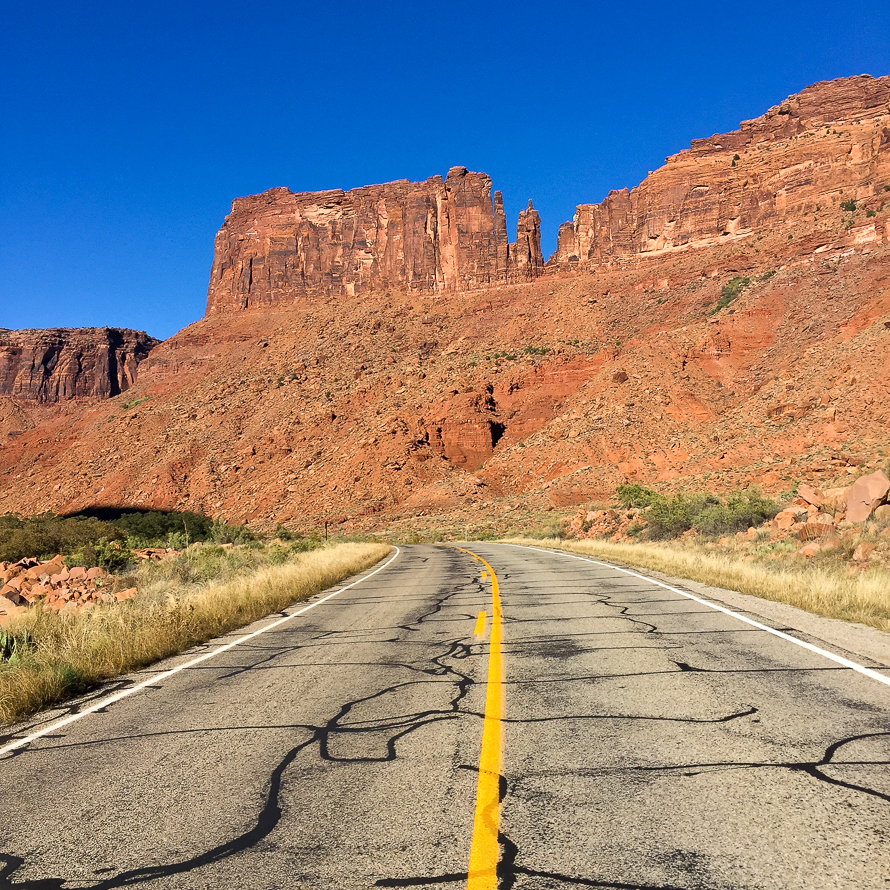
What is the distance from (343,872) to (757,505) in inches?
879

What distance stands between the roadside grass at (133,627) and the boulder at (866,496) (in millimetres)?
13082

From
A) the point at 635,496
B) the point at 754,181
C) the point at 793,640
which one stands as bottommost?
the point at 793,640

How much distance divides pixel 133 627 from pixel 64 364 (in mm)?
136164

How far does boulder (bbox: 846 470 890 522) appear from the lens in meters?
15.7

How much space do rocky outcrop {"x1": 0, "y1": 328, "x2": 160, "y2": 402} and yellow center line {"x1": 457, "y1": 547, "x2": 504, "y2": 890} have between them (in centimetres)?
13231

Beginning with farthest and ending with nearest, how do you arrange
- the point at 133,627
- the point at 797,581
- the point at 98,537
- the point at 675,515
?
the point at 98,537, the point at 675,515, the point at 797,581, the point at 133,627

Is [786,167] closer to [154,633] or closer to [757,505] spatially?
[757,505]

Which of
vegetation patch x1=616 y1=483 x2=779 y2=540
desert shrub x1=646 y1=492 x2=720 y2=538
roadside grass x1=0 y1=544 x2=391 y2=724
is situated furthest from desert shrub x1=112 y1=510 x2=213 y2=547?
vegetation patch x1=616 y1=483 x2=779 y2=540

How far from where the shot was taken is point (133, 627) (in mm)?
9156

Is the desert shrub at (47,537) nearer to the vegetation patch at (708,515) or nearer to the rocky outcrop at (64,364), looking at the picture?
the vegetation patch at (708,515)

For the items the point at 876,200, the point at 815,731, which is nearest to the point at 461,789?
the point at 815,731

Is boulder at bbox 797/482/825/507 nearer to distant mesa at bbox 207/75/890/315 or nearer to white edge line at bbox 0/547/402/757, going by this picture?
white edge line at bbox 0/547/402/757

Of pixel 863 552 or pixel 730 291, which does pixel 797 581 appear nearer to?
pixel 863 552

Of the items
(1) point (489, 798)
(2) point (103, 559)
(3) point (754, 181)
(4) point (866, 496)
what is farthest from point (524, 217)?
(1) point (489, 798)
